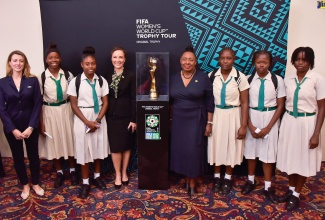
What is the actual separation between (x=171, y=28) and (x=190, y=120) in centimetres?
121

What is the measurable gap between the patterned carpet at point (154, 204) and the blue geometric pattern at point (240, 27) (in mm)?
1496

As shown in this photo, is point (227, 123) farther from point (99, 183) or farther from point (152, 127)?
point (99, 183)

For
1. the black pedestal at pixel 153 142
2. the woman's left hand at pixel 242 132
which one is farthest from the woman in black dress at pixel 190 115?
the woman's left hand at pixel 242 132

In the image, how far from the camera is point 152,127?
3.28 m

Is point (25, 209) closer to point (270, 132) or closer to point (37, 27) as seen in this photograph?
point (37, 27)

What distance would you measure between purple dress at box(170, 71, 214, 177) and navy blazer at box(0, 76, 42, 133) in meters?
1.46

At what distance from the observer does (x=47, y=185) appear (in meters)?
3.63

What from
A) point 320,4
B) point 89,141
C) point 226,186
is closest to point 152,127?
point 89,141

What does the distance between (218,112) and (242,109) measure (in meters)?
0.26

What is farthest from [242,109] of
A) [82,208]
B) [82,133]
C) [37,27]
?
[37,27]

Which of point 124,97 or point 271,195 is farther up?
point 124,97

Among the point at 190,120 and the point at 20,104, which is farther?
the point at 190,120

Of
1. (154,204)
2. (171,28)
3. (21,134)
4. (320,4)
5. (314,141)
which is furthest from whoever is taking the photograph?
(320,4)

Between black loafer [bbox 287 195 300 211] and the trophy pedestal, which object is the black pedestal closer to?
the trophy pedestal
